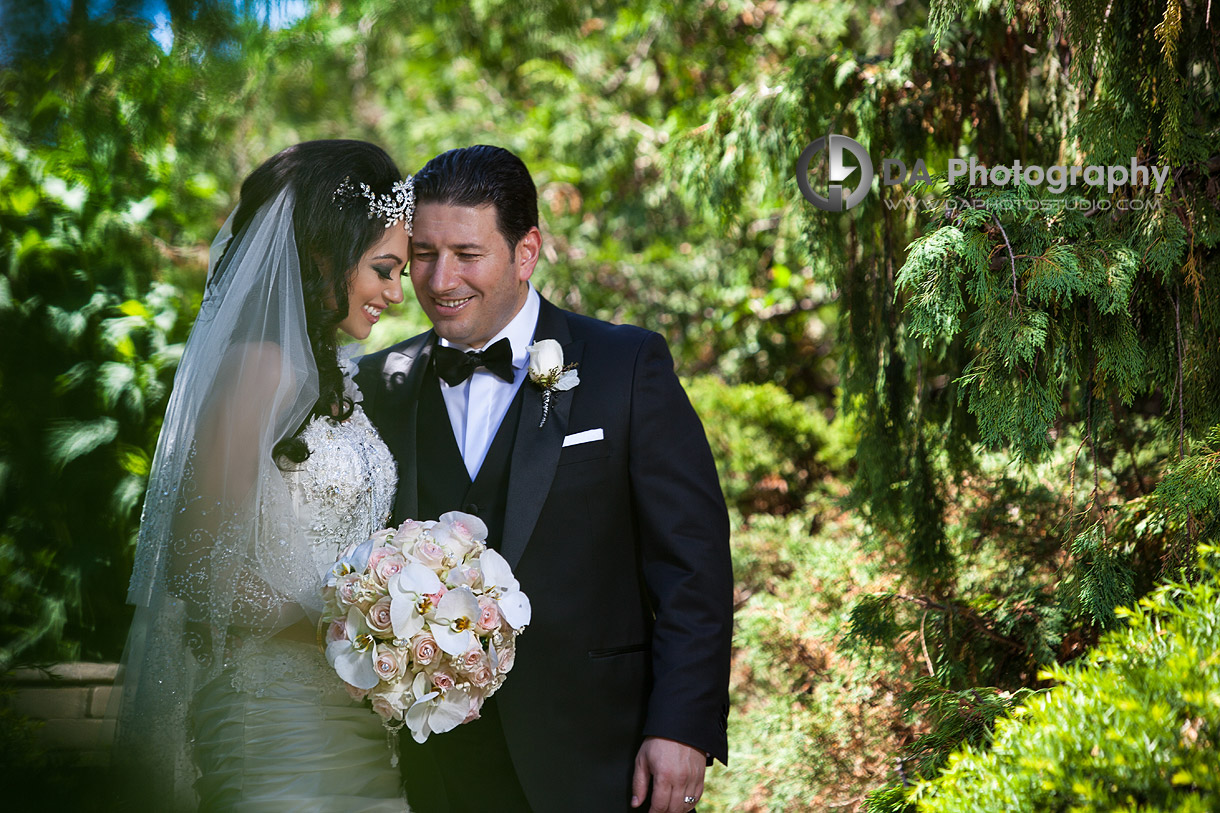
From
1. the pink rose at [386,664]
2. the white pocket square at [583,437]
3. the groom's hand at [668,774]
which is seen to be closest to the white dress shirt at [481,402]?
the white pocket square at [583,437]

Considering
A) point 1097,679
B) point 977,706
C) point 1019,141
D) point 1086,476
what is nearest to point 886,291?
point 1019,141

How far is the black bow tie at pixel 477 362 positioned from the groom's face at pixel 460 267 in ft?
0.25

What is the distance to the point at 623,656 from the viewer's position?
247 centimetres

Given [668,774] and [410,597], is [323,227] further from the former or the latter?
[668,774]

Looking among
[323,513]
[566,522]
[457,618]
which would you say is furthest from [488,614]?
[323,513]

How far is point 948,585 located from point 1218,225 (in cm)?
150

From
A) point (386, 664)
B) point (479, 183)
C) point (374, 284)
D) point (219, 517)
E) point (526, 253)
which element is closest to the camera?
point (386, 664)

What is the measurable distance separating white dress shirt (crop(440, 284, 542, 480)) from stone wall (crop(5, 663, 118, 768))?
1.75 m

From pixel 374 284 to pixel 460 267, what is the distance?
0.25 metres

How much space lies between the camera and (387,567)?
203 centimetres

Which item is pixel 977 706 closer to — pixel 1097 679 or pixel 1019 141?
pixel 1097 679

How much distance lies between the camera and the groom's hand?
2.33 m

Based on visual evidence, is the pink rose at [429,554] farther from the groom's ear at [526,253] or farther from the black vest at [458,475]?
the groom's ear at [526,253]

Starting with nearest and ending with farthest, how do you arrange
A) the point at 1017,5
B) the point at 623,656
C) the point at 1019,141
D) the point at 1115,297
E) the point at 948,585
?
the point at 1115,297
the point at 623,656
the point at 1017,5
the point at 1019,141
the point at 948,585
